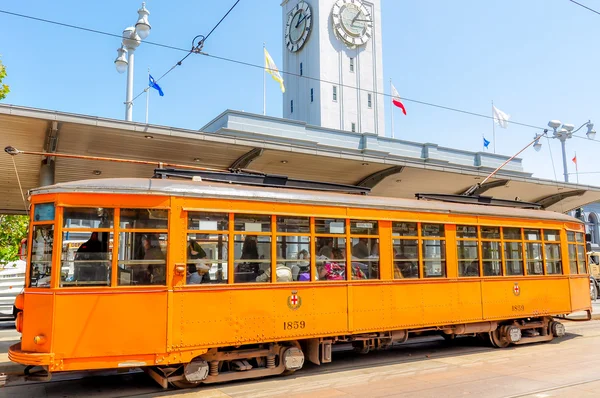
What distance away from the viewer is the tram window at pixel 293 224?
7.54 meters

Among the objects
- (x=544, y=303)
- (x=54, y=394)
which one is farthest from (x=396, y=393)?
(x=544, y=303)

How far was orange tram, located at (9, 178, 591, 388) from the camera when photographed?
632cm

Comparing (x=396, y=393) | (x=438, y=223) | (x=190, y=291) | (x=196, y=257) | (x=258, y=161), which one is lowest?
(x=396, y=393)

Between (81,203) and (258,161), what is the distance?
7.53 m

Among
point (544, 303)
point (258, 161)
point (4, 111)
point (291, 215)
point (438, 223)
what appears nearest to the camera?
point (291, 215)

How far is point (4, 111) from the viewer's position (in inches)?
383

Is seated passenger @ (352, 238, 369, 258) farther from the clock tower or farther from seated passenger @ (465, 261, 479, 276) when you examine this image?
the clock tower

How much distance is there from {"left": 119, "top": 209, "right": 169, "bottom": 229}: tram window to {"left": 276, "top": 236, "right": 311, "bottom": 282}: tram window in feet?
5.72

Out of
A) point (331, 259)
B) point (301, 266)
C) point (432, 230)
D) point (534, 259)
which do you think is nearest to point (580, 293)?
point (534, 259)

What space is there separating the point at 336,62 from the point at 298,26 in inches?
209

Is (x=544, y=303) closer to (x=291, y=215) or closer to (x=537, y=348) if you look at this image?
(x=537, y=348)

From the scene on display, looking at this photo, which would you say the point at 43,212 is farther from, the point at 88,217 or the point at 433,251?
the point at 433,251

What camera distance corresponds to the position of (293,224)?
7.67 m

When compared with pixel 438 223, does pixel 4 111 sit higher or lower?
higher
